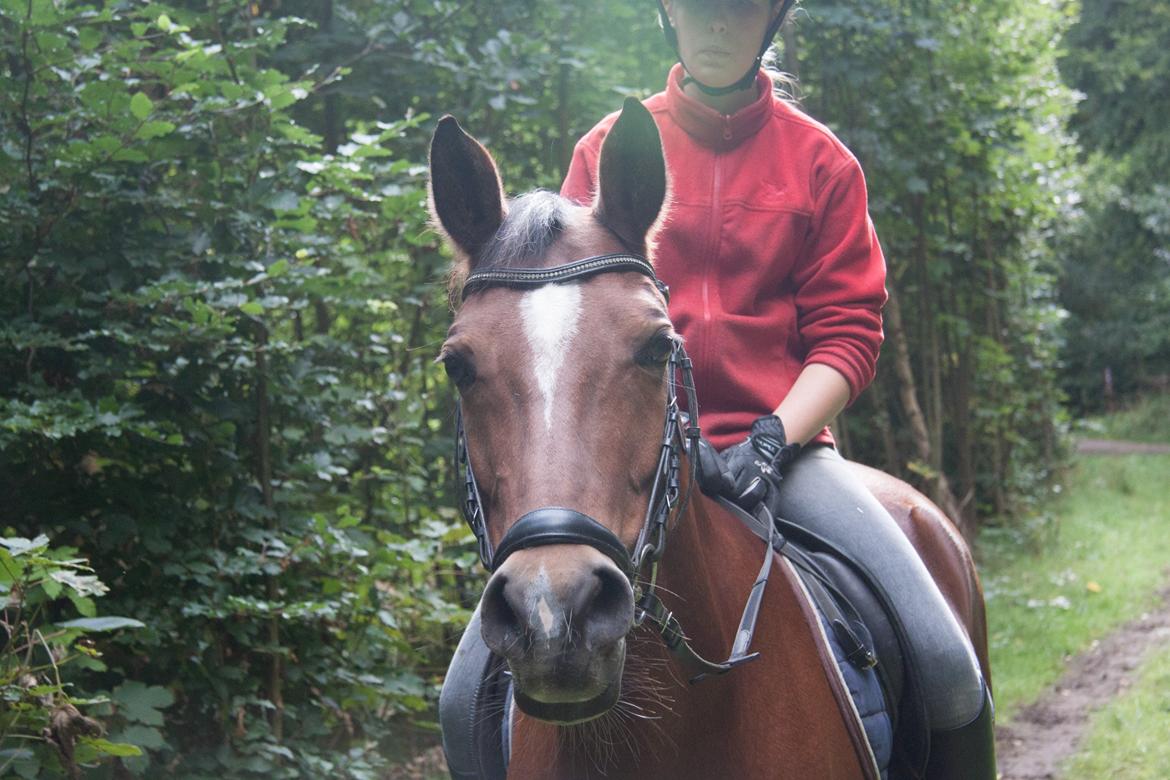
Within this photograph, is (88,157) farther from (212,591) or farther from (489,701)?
(489,701)

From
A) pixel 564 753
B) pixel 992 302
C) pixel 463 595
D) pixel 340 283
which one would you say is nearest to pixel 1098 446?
pixel 992 302

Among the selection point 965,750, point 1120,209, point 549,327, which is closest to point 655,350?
point 549,327

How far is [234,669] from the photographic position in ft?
13.3

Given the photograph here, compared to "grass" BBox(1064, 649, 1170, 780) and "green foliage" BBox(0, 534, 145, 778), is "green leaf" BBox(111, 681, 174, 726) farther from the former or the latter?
"grass" BBox(1064, 649, 1170, 780)

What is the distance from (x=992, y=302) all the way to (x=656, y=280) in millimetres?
11248

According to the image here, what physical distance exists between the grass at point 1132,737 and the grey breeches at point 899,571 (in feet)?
13.1

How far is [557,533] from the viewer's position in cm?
174

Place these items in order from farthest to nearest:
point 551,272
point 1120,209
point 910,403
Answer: point 1120,209 < point 910,403 < point 551,272

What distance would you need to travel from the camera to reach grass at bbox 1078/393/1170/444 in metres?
24.9

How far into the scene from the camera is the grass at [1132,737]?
20.3ft

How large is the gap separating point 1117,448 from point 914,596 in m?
22.2

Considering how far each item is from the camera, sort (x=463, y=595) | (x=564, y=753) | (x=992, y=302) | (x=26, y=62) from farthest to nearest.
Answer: (x=992, y=302) → (x=463, y=595) → (x=26, y=62) → (x=564, y=753)

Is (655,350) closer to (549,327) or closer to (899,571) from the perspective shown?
(549,327)

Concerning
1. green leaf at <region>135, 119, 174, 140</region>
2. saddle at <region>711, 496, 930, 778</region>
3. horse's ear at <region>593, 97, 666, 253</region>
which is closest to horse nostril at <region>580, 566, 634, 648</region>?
horse's ear at <region>593, 97, 666, 253</region>
